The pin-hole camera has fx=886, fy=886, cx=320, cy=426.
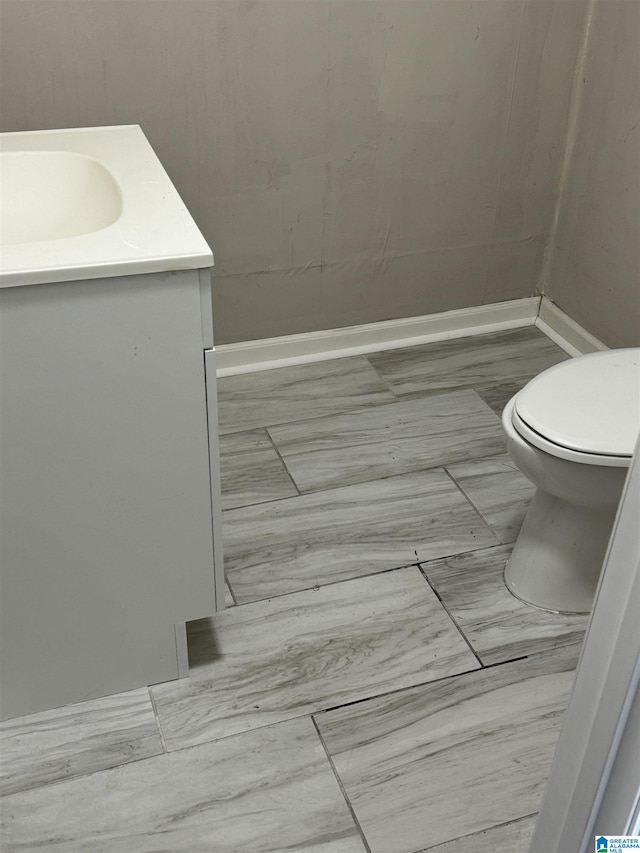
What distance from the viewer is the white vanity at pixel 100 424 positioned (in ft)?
3.79

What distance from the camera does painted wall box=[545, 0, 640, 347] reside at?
211 centimetres

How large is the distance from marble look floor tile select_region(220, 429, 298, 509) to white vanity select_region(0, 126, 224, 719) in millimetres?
473

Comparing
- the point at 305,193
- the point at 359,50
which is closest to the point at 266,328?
the point at 305,193

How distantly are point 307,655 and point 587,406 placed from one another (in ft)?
2.16

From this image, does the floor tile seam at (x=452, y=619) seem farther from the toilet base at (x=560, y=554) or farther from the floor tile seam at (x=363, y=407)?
the floor tile seam at (x=363, y=407)

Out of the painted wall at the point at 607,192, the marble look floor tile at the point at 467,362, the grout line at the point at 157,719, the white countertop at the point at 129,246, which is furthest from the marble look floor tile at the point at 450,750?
the painted wall at the point at 607,192

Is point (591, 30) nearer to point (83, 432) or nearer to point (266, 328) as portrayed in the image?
point (266, 328)

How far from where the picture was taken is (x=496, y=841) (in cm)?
129

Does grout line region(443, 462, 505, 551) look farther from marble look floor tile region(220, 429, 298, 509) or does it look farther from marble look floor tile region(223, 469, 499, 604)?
marble look floor tile region(220, 429, 298, 509)

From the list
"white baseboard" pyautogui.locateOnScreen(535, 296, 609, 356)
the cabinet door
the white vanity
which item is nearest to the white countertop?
the white vanity

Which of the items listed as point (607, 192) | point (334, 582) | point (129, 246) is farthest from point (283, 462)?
point (607, 192)

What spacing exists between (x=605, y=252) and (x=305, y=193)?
2.59 ft

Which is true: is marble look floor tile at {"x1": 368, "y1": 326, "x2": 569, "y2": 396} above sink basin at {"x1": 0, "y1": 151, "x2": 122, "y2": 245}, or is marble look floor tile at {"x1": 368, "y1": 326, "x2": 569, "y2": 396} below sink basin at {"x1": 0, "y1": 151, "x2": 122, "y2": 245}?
below

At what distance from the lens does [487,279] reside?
2.50m
